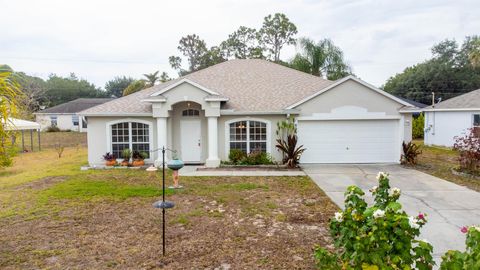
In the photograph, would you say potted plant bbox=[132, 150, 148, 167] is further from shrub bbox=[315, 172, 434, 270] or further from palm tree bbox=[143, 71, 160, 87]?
palm tree bbox=[143, 71, 160, 87]

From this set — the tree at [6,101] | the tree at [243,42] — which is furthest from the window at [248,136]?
the tree at [243,42]

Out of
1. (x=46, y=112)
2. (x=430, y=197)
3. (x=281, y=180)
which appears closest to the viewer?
(x=430, y=197)

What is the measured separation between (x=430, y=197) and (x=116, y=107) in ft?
43.1

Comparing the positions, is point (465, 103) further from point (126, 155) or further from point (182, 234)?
point (182, 234)

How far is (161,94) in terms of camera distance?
46.0ft

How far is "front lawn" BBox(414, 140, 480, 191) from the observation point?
424 inches

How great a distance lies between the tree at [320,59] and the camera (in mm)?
23188

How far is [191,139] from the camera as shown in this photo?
1515cm

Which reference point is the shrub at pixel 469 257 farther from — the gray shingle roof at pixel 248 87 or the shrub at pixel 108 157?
the shrub at pixel 108 157

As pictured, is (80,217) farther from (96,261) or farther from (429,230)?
(429,230)

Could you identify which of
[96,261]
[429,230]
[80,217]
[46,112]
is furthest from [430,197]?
[46,112]

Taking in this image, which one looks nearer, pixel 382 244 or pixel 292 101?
pixel 382 244

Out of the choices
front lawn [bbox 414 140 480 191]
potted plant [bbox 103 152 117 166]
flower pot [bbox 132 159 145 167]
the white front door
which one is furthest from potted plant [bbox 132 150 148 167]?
front lawn [bbox 414 140 480 191]

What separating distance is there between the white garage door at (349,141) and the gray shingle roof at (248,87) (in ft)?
6.25
